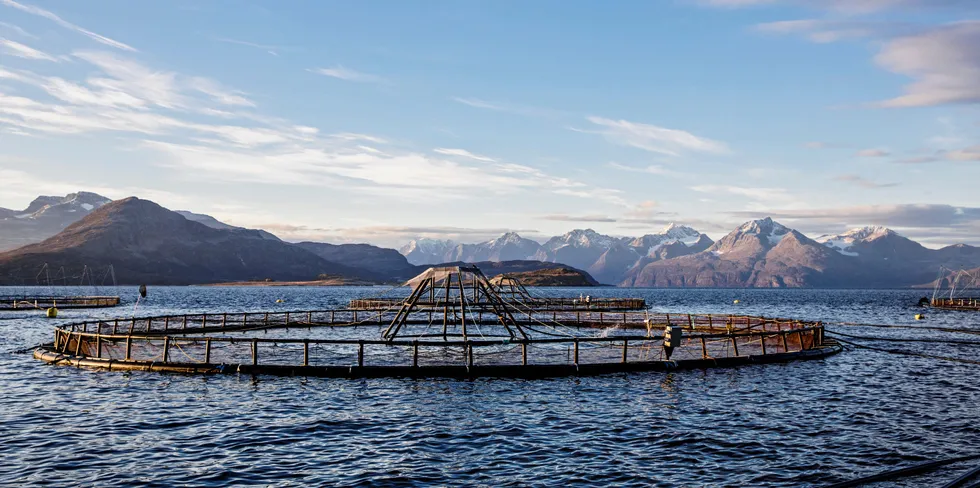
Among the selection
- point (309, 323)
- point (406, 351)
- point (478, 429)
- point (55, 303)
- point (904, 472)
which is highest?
point (309, 323)

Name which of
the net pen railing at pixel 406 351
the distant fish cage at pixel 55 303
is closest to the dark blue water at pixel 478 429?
the net pen railing at pixel 406 351

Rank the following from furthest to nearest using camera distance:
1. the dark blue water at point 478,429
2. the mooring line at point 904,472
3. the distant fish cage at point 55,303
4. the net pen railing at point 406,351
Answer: the distant fish cage at point 55,303 < the net pen railing at point 406,351 < the dark blue water at point 478,429 < the mooring line at point 904,472

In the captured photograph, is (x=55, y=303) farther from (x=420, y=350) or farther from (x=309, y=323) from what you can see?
(x=420, y=350)

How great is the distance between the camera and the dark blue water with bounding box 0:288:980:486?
20125 mm

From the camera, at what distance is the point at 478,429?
2559cm

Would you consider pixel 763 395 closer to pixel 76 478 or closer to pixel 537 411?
pixel 537 411

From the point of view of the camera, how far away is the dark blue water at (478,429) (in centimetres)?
2012

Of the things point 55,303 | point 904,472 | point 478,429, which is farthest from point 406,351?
point 55,303

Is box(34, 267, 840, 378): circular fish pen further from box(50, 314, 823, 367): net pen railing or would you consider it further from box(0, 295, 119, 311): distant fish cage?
box(0, 295, 119, 311): distant fish cage

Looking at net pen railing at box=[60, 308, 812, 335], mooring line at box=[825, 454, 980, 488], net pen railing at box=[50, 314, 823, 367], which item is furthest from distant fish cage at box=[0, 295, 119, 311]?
mooring line at box=[825, 454, 980, 488]

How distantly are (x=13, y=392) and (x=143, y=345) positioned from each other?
1850cm

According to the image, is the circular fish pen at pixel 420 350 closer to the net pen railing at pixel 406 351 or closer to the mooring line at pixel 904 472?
the net pen railing at pixel 406 351

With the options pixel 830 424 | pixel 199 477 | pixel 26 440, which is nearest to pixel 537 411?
pixel 830 424

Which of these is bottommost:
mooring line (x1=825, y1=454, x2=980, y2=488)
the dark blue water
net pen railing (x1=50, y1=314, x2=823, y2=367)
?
the dark blue water
